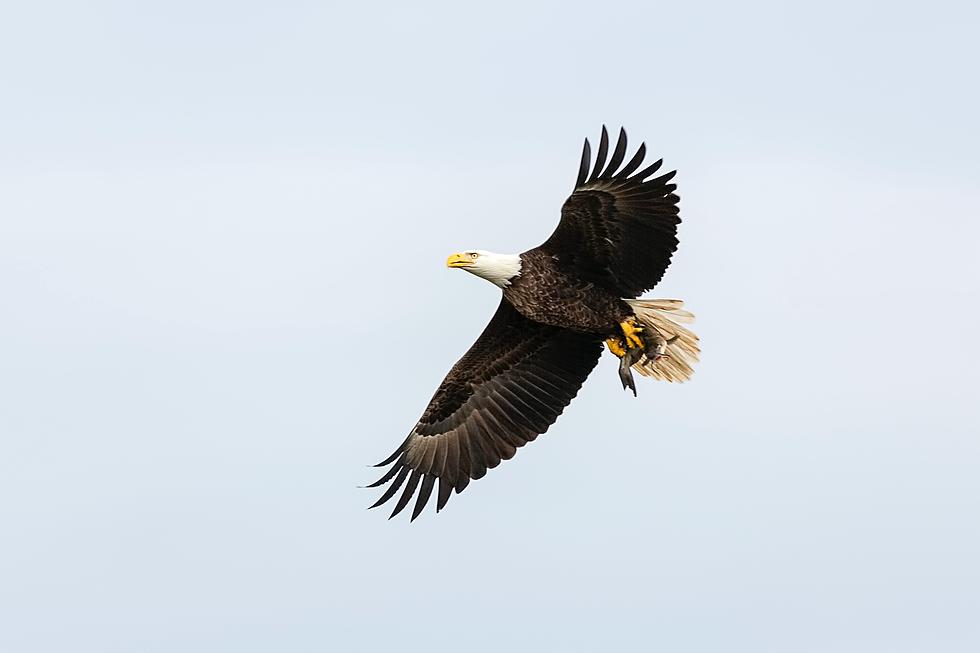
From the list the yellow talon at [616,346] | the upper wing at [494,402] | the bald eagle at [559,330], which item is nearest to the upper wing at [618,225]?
the bald eagle at [559,330]

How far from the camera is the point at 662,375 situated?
1445 centimetres

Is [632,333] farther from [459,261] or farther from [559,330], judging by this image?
[459,261]

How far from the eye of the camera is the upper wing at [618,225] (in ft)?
42.5

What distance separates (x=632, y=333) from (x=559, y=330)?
2.58ft

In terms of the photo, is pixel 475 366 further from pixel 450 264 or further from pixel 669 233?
pixel 669 233

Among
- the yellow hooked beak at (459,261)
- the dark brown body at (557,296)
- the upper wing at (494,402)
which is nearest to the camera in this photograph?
the dark brown body at (557,296)

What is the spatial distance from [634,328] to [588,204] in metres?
1.17

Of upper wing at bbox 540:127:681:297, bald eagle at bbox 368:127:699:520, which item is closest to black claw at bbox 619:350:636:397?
bald eagle at bbox 368:127:699:520

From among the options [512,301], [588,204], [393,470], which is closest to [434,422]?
[393,470]

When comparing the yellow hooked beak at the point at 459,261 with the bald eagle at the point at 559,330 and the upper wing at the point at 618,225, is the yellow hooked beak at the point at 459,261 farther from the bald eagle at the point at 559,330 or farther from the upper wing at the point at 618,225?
the upper wing at the point at 618,225

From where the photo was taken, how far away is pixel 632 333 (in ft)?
45.4

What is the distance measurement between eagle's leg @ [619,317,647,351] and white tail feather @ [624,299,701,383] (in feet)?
0.18

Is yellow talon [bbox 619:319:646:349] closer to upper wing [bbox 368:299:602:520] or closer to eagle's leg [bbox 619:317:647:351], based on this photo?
eagle's leg [bbox 619:317:647:351]

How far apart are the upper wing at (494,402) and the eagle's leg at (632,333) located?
19.2 inches
